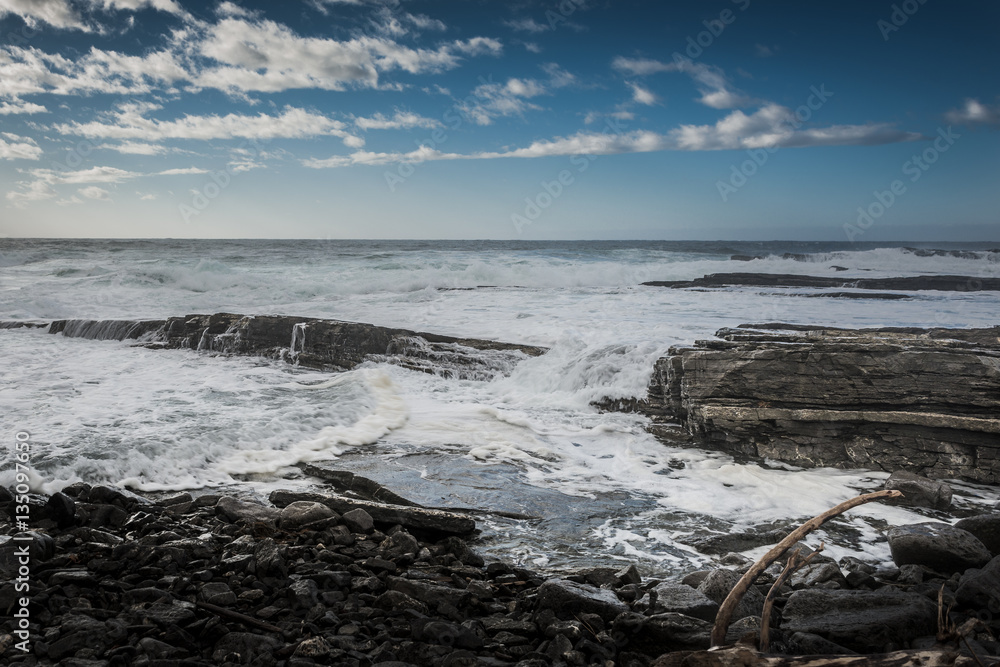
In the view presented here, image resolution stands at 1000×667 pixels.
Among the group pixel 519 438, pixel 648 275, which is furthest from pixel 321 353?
pixel 648 275

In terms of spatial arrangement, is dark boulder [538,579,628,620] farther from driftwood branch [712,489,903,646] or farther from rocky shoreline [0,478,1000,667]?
driftwood branch [712,489,903,646]

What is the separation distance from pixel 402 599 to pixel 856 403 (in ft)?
17.2

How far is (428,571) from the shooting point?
3762mm

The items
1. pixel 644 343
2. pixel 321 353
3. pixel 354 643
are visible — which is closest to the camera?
pixel 354 643

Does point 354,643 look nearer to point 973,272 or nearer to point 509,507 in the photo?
point 509,507

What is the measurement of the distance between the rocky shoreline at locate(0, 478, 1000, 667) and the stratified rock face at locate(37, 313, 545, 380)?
19.3 ft

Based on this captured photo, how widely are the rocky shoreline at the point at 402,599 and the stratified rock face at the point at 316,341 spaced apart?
5.88 meters

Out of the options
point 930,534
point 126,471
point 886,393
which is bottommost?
point 126,471

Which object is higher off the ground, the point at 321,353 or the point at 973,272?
the point at 973,272

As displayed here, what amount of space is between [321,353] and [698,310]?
27.6 ft

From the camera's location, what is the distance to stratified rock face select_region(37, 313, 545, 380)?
10.3 metres

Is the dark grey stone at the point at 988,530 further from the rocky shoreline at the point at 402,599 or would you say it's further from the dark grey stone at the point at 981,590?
the dark grey stone at the point at 981,590

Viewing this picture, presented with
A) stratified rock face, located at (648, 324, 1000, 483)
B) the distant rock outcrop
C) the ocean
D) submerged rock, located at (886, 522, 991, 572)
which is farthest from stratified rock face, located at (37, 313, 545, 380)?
the distant rock outcrop

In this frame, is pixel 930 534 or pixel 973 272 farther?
pixel 973 272
